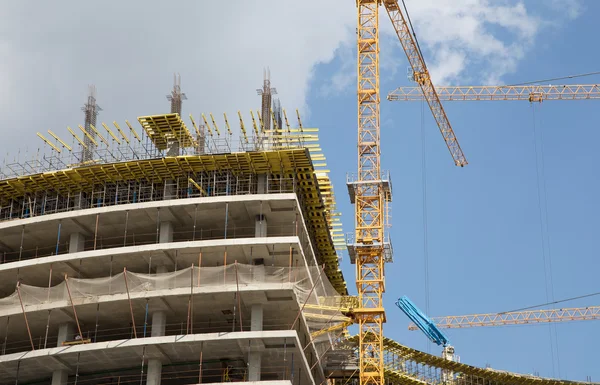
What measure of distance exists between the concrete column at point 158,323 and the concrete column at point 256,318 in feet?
16.8

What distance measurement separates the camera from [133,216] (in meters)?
66.8

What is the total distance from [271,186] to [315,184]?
118 inches

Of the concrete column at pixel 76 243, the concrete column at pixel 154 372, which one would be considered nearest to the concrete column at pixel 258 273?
the concrete column at pixel 154 372

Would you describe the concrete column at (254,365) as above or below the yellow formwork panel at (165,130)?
below

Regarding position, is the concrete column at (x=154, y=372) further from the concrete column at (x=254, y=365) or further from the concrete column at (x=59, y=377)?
the concrete column at (x=59, y=377)

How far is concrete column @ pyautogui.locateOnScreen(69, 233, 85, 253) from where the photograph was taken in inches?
2685

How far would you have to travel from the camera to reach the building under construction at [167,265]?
62688mm

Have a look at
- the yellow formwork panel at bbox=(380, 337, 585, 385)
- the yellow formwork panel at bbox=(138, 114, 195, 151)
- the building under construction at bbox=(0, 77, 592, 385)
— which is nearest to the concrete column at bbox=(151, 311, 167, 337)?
the building under construction at bbox=(0, 77, 592, 385)

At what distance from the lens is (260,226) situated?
66000 millimetres

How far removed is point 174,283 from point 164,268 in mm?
2851

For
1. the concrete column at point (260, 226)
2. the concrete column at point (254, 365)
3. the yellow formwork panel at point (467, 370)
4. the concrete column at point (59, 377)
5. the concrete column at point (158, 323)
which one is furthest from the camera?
the yellow formwork panel at point (467, 370)

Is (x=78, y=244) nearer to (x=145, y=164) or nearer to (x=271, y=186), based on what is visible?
(x=145, y=164)

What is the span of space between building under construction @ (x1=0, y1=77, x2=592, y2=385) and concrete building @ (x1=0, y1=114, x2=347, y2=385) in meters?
0.09

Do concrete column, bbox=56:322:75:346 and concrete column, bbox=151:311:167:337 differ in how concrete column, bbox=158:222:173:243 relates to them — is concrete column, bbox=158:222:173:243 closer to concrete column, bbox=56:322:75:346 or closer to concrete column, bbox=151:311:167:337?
concrete column, bbox=151:311:167:337
